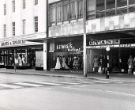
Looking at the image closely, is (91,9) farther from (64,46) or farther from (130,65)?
(130,65)

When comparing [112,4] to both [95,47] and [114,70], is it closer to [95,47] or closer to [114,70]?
[95,47]

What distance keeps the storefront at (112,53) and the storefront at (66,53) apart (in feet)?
4.76

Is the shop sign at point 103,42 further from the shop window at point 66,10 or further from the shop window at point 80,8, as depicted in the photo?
the shop window at point 66,10

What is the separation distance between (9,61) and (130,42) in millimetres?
25924

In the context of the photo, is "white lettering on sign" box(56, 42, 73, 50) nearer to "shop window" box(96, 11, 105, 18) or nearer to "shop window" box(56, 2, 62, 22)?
"shop window" box(56, 2, 62, 22)

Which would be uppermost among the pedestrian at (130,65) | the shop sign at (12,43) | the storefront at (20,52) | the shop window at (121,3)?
the shop window at (121,3)

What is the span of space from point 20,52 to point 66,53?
12.6 meters

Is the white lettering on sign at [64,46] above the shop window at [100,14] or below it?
below

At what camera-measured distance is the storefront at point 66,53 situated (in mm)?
33281

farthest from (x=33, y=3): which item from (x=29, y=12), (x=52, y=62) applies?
(x=52, y=62)

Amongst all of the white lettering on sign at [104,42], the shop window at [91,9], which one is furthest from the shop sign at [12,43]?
the white lettering on sign at [104,42]

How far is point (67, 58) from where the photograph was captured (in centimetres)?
3500

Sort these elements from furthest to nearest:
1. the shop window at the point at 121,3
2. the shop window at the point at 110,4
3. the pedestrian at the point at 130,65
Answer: the shop window at the point at 110,4, the pedestrian at the point at 130,65, the shop window at the point at 121,3

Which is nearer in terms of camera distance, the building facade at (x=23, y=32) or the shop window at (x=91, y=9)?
the shop window at (x=91, y=9)
